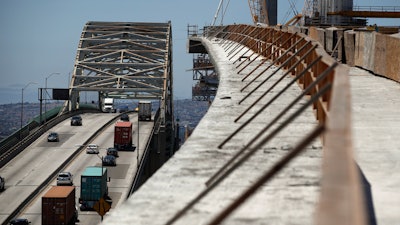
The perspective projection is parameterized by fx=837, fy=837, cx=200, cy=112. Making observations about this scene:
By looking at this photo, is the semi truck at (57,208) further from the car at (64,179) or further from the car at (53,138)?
the car at (53,138)

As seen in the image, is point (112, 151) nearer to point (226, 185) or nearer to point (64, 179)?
point (64, 179)

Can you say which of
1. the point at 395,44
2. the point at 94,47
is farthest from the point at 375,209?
the point at 94,47

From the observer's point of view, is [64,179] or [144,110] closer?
[64,179]

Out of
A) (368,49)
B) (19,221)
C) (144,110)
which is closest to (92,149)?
(144,110)

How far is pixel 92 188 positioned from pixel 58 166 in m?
17.0

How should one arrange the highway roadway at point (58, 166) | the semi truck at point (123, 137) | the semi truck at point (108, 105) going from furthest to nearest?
the semi truck at point (108, 105) → the semi truck at point (123, 137) → the highway roadway at point (58, 166)

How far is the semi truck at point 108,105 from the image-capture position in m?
153

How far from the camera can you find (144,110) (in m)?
114

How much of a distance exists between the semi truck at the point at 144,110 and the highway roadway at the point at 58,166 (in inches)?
163

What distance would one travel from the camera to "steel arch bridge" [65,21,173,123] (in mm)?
136625

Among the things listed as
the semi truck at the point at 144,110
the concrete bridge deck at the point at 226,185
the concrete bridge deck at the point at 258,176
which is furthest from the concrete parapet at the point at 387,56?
the semi truck at the point at 144,110

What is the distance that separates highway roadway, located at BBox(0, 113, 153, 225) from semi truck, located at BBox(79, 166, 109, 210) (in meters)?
0.88

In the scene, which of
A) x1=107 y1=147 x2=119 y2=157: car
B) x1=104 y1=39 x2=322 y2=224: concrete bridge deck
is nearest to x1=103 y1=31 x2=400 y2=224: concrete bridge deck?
x1=104 y1=39 x2=322 y2=224: concrete bridge deck

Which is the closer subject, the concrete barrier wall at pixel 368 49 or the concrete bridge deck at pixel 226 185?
the concrete bridge deck at pixel 226 185
